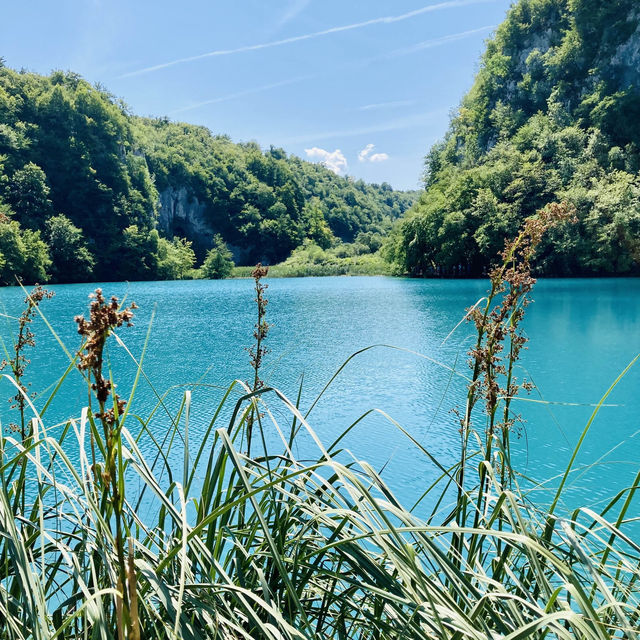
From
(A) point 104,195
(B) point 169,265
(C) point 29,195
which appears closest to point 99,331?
(C) point 29,195

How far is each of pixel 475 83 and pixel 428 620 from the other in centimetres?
6099

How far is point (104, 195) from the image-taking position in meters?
54.7

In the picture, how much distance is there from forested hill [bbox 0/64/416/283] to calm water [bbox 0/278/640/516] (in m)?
21.7

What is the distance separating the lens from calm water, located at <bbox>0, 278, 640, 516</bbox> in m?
6.74

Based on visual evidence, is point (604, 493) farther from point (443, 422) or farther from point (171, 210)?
point (171, 210)

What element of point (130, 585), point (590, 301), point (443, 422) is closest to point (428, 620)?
point (130, 585)

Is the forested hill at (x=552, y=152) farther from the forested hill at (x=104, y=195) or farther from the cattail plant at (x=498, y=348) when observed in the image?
the cattail plant at (x=498, y=348)

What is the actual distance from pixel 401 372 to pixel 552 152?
3479 centimetres

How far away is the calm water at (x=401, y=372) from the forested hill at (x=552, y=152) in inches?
461

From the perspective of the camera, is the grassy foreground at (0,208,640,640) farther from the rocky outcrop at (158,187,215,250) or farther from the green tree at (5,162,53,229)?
the rocky outcrop at (158,187,215,250)

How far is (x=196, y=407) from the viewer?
9.05m

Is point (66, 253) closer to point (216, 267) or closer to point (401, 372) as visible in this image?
point (216, 267)

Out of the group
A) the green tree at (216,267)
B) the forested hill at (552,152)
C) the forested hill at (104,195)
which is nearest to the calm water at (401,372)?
the forested hill at (552,152)

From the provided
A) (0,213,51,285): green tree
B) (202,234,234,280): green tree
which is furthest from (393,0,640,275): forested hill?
(0,213,51,285): green tree
